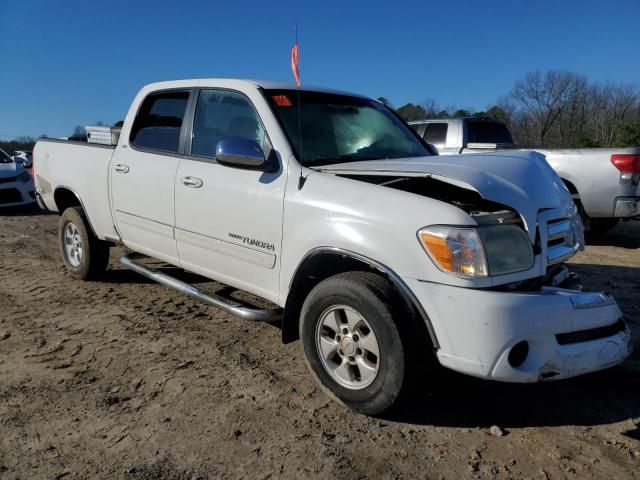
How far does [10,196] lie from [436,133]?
9027 mm

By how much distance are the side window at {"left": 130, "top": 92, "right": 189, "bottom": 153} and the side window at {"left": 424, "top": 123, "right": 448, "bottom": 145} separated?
680 cm

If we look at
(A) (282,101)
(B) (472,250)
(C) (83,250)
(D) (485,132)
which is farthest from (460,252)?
(D) (485,132)

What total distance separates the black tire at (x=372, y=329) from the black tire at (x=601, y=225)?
7349 millimetres

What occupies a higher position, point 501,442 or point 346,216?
point 346,216

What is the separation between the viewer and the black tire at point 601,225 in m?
8.94

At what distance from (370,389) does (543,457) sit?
904 millimetres

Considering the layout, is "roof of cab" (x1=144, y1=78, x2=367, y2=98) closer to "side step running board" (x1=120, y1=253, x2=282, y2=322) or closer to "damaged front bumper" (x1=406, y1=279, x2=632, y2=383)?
"side step running board" (x1=120, y1=253, x2=282, y2=322)

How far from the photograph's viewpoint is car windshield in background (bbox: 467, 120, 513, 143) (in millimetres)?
10405

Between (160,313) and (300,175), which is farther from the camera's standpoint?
(160,313)

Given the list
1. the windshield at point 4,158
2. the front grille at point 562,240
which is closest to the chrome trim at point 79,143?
the front grille at point 562,240

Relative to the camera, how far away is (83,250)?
548cm

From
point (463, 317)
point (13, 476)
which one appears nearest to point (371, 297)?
point (463, 317)

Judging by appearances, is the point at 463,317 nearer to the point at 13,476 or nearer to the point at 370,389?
the point at 370,389

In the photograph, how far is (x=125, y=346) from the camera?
→ 3.96m
